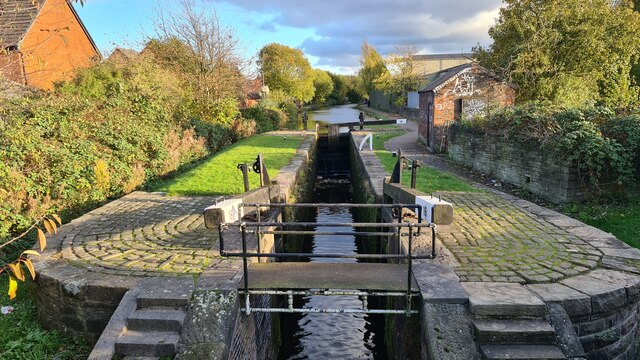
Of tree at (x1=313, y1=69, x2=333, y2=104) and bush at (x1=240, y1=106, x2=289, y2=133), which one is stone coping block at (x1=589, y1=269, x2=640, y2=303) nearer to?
bush at (x1=240, y1=106, x2=289, y2=133)

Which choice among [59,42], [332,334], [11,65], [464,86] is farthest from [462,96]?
[59,42]

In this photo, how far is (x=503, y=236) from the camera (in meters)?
5.98

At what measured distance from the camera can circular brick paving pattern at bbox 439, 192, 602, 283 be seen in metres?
4.66

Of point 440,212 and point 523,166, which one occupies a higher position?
point 440,212

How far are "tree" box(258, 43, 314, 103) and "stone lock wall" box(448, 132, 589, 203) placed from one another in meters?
38.8

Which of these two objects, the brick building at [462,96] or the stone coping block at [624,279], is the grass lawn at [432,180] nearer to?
the brick building at [462,96]

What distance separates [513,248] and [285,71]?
4848 centimetres

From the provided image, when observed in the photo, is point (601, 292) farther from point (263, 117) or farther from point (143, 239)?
point (263, 117)

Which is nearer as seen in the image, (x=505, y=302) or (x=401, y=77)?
(x=505, y=302)

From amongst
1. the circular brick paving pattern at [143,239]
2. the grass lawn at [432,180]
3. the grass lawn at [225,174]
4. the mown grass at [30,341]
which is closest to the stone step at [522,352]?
the circular brick paving pattern at [143,239]

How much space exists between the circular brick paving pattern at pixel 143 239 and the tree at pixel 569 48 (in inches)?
491

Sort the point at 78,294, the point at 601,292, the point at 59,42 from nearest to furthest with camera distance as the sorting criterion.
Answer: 1. the point at 601,292
2. the point at 78,294
3. the point at 59,42

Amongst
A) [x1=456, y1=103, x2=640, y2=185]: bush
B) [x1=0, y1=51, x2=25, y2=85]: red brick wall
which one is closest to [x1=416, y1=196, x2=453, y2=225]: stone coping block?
[x1=0, y1=51, x2=25, y2=85]: red brick wall

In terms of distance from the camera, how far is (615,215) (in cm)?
778
